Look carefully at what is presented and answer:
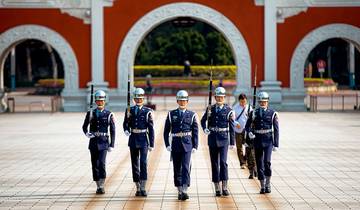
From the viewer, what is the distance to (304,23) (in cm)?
2781

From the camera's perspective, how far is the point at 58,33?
28.1 m

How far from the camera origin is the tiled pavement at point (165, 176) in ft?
32.8

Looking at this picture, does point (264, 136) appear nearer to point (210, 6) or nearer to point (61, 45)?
point (210, 6)

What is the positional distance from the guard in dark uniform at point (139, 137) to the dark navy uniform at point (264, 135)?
1.59 m

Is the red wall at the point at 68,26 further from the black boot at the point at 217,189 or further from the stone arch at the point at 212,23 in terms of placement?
the black boot at the point at 217,189

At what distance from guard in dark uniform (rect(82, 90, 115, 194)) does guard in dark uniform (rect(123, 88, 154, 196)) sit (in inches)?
12.7

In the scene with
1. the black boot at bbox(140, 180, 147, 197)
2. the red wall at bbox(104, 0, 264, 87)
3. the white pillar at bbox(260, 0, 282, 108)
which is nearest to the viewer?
the black boot at bbox(140, 180, 147, 197)

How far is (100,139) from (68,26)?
58.9ft

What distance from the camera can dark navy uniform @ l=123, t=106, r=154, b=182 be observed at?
1056 centimetres

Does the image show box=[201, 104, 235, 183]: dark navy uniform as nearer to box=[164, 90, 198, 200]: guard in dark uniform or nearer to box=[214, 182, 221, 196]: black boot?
box=[214, 182, 221, 196]: black boot

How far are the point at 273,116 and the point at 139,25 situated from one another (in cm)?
1738

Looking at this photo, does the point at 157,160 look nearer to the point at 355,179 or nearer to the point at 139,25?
the point at 355,179

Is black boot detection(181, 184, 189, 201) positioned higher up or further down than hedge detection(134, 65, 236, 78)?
further down


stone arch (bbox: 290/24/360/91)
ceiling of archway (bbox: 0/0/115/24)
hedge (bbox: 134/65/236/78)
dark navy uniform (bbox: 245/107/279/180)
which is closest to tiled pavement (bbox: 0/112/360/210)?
dark navy uniform (bbox: 245/107/279/180)
